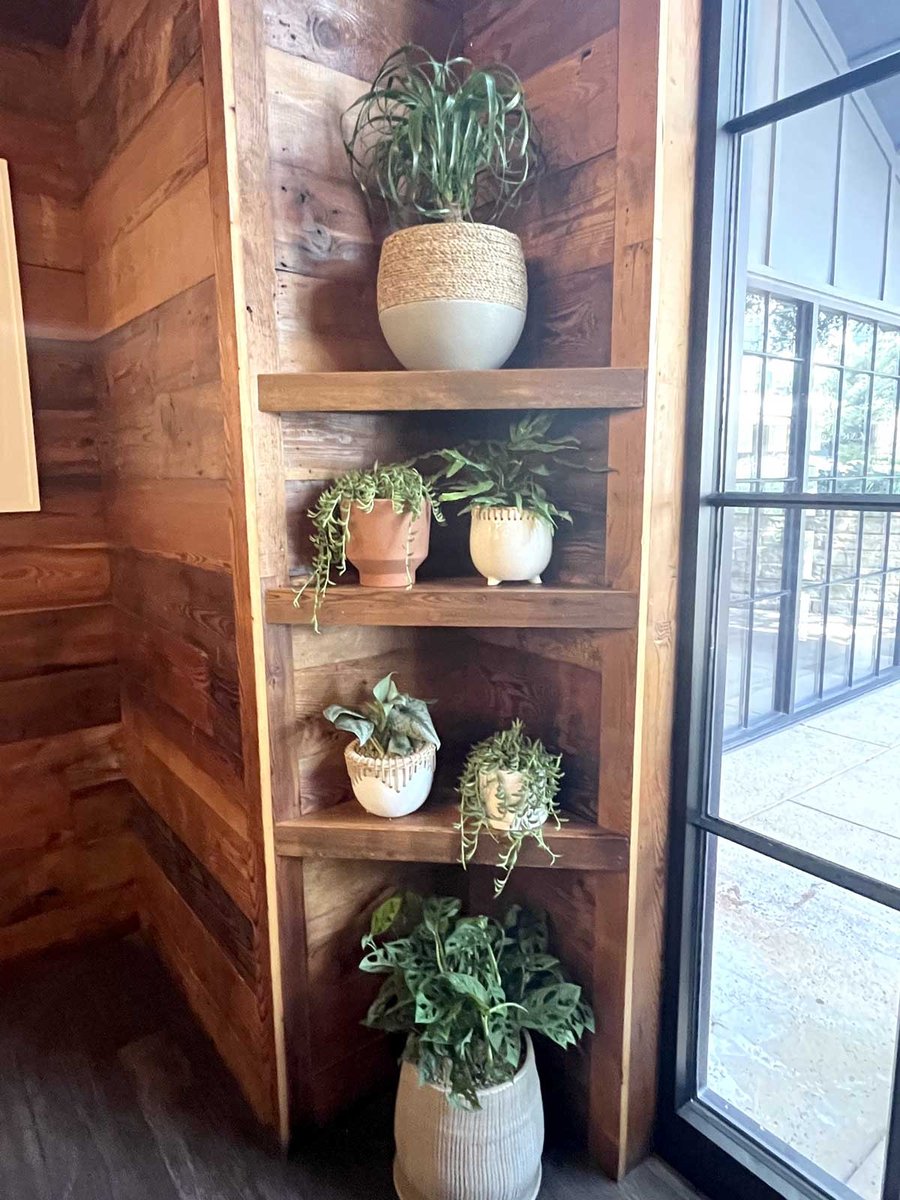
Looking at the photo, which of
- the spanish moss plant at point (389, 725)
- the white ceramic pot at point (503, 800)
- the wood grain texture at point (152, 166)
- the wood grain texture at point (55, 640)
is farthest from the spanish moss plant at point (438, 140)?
the wood grain texture at point (55, 640)

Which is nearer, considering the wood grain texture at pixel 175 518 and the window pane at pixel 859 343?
the window pane at pixel 859 343

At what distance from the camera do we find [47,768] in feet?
6.53

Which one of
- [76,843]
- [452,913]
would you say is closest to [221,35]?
[452,913]

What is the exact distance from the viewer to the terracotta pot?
4.08 feet

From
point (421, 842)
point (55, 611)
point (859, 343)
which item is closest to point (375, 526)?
point (421, 842)

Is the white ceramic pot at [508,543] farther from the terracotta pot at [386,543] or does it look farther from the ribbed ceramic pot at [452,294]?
the ribbed ceramic pot at [452,294]

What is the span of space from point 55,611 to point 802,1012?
192 centimetres

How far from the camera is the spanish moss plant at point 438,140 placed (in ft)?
3.78

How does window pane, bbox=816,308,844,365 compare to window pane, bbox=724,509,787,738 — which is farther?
window pane, bbox=724,509,787,738

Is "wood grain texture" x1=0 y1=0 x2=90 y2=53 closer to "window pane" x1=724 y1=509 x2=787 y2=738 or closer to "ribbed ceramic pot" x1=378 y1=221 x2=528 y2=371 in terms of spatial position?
"ribbed ceramic pot" x1=378 y1=221 x2=528 y2=371

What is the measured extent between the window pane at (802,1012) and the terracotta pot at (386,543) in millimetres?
772

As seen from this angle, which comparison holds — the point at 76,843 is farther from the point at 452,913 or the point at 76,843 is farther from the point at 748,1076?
the point at 748,1076

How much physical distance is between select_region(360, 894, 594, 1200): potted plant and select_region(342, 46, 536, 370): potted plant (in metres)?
1.03

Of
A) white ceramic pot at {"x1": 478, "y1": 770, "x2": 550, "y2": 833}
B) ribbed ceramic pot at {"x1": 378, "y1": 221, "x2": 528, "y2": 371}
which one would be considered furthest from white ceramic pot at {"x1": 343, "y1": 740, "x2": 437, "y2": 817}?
ribbed ceramic pot at {"x1": 378, "y1": 221, "x2": 528, "y2": 371}
